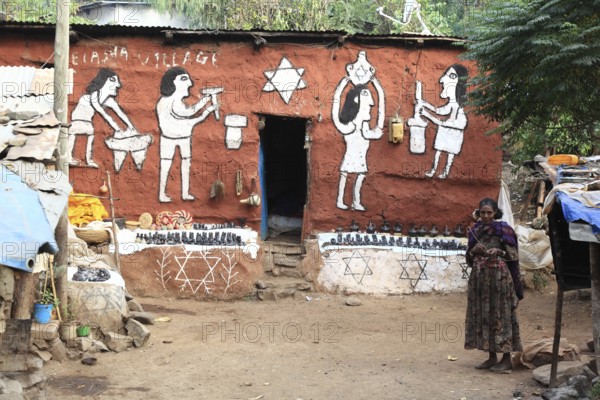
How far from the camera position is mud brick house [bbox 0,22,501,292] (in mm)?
12133

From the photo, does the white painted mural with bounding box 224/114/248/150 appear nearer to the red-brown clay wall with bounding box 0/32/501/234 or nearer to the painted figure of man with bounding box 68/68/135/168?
the red-brown clay wall with bounding box 0/32/501/234

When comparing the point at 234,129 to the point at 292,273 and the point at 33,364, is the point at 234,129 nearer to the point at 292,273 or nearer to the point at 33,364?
the point at 292,273

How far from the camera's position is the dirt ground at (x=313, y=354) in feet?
24.4

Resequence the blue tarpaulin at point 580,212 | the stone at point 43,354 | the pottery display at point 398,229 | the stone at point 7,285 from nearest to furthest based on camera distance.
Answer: the blue tarpaulin at point 580,212, the stone at point 7,285, the stone at point 43,354, the pottery display at point 398,229

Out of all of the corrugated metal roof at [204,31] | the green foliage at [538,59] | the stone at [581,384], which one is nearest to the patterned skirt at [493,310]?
the stone at [581,384]

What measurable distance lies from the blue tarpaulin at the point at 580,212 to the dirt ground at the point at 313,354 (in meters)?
1.89

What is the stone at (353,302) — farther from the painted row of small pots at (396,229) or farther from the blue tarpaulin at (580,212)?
the blue tarpaulin at (580,212)

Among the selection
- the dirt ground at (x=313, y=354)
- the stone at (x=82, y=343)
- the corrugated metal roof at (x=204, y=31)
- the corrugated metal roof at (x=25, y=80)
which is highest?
the corrugated metal roof at (x=204, y=31)

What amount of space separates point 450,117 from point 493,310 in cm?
563

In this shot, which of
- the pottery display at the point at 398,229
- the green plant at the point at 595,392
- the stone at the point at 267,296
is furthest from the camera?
the pottery display at the point at 398,229

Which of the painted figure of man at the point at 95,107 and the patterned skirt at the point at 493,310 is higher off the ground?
the painted figure of man at the point at 95,107

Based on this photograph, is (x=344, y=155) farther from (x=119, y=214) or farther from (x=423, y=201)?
(x=119, y=214)

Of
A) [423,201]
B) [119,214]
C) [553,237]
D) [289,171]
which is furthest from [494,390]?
[289,171]

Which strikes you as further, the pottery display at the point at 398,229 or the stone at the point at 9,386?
the pottery display at the point at 398,229
